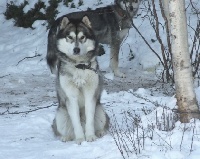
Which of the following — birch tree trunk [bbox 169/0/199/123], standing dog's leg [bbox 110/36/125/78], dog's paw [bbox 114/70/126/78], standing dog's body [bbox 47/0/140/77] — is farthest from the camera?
standing dog's body [bbox 47/0/140/77]

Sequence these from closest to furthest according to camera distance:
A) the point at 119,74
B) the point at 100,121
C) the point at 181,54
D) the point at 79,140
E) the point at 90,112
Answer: the point at 181,54 → the point at 79,140 → the point at 90,112 → the point at 100,121 → the point at 119,74

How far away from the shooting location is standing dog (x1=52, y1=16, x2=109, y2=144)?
5438 mm

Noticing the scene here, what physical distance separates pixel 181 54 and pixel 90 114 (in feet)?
4.01

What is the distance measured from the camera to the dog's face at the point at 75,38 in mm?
5512

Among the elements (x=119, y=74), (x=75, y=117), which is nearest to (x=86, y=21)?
(x=75, y=117)

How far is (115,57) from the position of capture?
995 centimetres

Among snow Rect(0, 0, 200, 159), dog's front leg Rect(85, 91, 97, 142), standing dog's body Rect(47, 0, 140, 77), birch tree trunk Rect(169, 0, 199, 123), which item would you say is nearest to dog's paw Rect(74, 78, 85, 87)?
dog's front leg Rect(85, 91, 97, 142)

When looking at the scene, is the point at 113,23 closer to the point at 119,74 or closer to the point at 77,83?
the point at 119,74

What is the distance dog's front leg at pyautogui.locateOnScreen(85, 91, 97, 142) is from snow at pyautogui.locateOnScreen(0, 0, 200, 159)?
19 cm

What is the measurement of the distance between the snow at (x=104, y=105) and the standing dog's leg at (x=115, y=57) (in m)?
0.15

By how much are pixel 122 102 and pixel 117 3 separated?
3.48m

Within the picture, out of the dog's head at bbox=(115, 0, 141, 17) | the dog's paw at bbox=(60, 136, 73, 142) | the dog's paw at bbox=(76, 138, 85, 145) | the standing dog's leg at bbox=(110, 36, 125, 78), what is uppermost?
the dog's head at bbox=(115, 0, 141, 17)

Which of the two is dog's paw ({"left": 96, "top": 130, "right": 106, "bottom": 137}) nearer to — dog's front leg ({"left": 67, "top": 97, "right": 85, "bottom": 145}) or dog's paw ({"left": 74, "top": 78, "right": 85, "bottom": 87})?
dog's front leg ({"left": 67, "top": 97, "right": 85, "bottom": 145})

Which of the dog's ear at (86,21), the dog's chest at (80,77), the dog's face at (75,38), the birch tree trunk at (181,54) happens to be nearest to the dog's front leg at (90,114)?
the dog's chest at (80,77)
